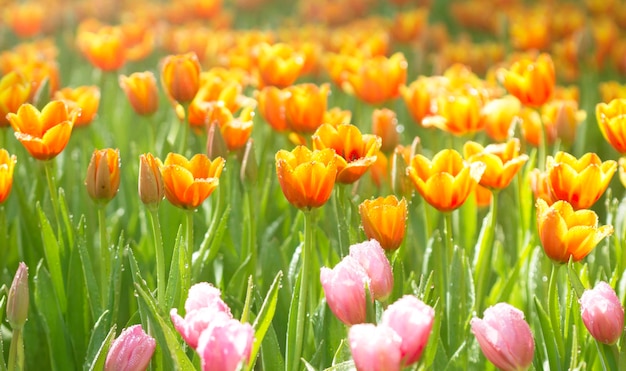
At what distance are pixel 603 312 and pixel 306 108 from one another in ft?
3.22

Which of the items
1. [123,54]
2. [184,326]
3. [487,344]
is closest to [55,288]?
[184,326]

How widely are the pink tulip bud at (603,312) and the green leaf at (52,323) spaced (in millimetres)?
962

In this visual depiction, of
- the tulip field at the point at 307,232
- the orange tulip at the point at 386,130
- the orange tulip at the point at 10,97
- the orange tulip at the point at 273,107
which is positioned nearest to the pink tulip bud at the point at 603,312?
the tulip field at the point at 307,232

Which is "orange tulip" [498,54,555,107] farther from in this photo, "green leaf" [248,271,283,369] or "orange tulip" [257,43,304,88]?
"green leaf" [248,271,283,369]

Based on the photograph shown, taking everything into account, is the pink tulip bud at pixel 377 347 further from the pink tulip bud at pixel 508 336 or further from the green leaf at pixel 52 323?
the green leaf at pixel 52 323

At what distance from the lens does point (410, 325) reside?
1031mm

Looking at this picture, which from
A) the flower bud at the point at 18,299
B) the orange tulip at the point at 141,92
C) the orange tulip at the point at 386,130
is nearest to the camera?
the flower bud at the point at 18,299

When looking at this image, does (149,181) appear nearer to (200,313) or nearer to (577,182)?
(200,313)

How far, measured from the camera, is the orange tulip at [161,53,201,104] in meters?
1.97

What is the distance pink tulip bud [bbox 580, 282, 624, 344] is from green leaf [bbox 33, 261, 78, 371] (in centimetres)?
96

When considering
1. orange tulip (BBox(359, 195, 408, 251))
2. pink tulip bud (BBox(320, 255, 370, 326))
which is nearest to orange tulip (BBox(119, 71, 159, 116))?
orange tulip (BBox(359, 195, 408, 251))

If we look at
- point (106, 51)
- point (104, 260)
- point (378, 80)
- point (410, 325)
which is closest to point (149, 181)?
point (104, 260)

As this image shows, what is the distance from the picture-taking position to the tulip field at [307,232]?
1.21 m

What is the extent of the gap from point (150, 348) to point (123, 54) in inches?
79.6
